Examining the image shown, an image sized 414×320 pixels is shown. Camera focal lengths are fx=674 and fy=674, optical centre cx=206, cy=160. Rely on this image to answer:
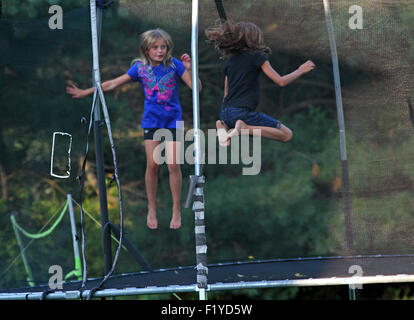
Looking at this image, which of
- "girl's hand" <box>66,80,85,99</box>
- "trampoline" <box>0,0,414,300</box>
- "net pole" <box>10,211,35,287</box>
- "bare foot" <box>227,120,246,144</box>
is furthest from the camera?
"net pole" <box>10,211,35,287</box>

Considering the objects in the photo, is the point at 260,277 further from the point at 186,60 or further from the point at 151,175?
the point at 186,60

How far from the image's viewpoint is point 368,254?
175 inches

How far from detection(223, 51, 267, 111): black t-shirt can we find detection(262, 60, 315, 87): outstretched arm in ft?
0.19

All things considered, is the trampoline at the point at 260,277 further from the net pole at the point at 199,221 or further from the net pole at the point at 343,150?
the net pole at the point at 343,150

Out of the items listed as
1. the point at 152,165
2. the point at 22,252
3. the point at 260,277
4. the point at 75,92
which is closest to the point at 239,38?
the point at 152,165

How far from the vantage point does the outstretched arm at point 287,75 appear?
13.1ft

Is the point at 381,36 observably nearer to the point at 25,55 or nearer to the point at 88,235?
the point at 25,55

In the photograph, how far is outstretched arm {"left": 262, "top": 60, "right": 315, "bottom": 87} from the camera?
3.99m

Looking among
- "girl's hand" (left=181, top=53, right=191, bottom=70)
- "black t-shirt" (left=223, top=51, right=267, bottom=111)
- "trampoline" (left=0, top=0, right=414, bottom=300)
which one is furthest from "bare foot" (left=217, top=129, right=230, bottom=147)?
"girl's hand" (left=181, top=53, right=191, bottom=70)

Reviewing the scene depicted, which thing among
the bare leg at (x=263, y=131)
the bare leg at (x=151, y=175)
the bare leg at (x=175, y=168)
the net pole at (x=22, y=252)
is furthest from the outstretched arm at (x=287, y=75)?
the net pole at (x=22, y=252)

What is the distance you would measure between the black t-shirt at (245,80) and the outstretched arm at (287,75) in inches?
2.2

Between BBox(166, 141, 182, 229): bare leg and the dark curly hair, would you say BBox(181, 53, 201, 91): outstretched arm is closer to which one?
the dark curly hair
